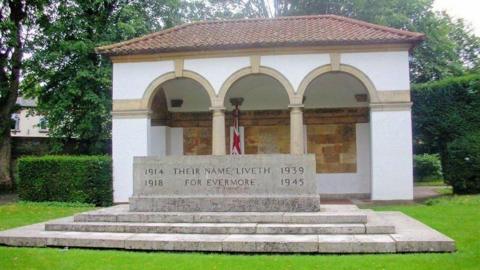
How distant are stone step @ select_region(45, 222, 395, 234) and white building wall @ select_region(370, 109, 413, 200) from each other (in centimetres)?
717

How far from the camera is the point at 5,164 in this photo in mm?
22328

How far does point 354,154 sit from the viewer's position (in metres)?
18.2

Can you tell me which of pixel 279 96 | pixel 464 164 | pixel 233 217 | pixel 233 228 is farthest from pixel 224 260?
pixel 279 96

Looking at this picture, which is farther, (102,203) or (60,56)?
(60,56)

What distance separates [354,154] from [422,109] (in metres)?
2.83

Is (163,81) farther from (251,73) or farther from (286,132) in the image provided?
(286,132)

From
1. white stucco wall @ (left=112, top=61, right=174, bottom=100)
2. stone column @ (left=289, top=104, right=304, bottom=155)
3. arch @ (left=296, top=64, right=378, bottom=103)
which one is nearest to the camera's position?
arch @ (left=296, top=64, right=378, bottom=103)

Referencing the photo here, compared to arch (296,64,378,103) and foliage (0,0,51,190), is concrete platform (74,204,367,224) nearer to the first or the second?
arch (296,64,378,103)

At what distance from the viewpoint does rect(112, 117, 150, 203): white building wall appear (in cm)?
1655

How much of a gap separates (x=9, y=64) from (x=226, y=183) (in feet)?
50.9

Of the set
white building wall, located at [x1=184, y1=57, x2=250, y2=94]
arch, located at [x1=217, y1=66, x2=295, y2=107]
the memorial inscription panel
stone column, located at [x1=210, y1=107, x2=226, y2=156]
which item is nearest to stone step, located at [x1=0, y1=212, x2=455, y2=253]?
the memorial inscription panel

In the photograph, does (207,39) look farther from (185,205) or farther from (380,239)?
(380,239)

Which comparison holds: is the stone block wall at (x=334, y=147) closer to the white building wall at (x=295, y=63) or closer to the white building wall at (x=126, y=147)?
the white building wall at (x=295, y=63)

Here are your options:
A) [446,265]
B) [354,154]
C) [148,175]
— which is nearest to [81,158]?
[148,175]
